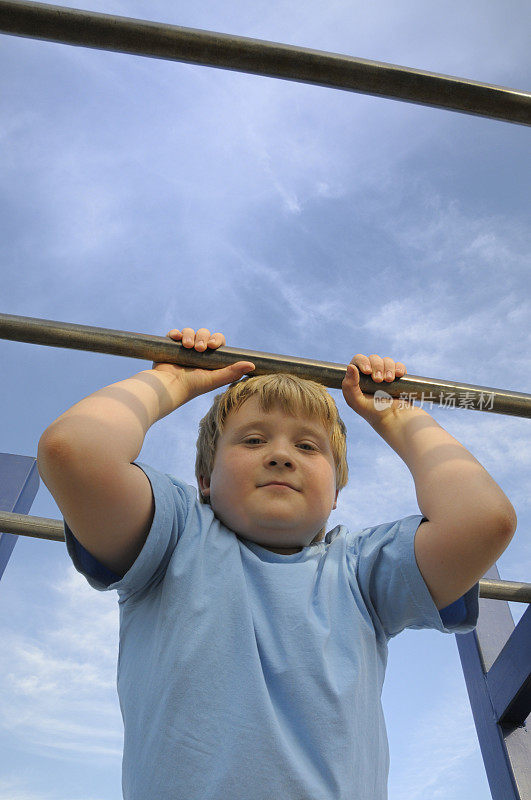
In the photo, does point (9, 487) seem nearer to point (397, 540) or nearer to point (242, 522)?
point (242, 522)

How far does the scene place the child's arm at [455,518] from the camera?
66cm

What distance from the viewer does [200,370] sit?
33.1 inches

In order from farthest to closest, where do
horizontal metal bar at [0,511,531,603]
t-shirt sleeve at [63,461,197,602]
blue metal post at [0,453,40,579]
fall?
blue metal post at [0,453,40,579]
horizontal metal bar at [0,511,531,603]
t-shirt sleeve at [63,461,197,602]

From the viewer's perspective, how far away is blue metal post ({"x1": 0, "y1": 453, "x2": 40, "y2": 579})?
3.61ft

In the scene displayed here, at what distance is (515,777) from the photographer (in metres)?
0.94

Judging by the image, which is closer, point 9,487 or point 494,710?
point 494,710

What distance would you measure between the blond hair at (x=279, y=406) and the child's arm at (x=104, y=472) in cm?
15

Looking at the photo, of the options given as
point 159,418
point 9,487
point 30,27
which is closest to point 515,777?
point 159,418

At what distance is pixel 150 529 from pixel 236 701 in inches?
7.3

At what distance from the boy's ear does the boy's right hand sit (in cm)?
12

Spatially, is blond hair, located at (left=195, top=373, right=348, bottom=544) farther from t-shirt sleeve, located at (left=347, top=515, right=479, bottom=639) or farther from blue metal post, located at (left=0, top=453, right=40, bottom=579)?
blue metal post, located at (left=0, top=453, right=40, bottom=579)

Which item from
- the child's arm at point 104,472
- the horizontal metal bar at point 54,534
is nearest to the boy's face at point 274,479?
the child's arm at point 104,472

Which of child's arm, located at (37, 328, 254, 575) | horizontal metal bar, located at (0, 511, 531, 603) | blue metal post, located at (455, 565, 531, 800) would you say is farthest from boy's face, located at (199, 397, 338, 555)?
blue metal post, located at (455, 565, 531, 800)

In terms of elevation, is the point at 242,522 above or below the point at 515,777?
above
